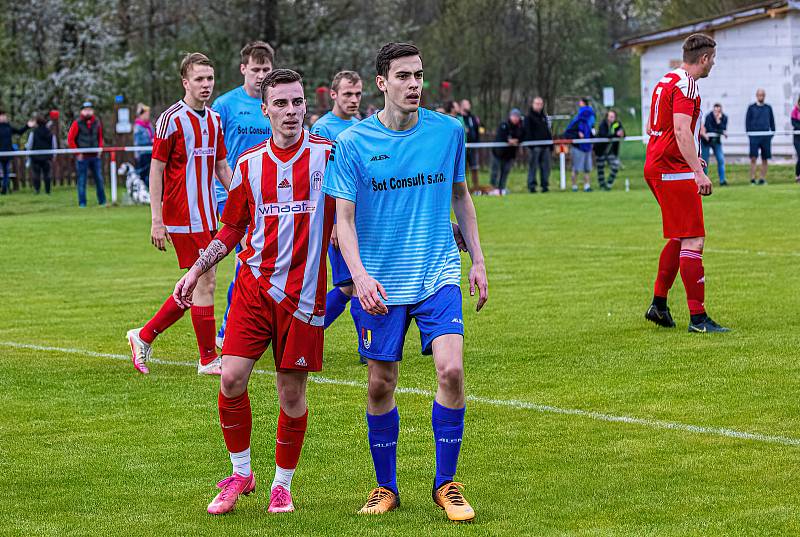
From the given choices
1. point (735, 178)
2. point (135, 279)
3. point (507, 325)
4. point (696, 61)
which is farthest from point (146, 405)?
point (735, 178)

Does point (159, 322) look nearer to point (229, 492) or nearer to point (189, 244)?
point (189, 244)

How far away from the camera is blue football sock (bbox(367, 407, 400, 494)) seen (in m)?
6.02

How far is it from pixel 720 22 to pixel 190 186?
103 ft

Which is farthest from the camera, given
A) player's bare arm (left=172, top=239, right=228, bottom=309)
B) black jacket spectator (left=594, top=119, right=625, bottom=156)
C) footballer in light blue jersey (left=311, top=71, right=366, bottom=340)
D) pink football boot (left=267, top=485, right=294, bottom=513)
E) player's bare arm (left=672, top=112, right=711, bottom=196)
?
black jacket spectator (left=594, top=119, right=625, bottom=156)

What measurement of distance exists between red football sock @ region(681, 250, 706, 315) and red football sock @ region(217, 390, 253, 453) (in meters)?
5.53

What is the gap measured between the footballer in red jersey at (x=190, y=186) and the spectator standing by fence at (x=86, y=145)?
62.1 ft

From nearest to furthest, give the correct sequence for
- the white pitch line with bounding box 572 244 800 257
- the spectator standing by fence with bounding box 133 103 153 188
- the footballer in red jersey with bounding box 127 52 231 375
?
the footballer in red jersey with bounding box 127 52 231 375
the white pitch line with bounding box 572 244 800 257
the spectator standing by fence with bounding box 133 103 153 188

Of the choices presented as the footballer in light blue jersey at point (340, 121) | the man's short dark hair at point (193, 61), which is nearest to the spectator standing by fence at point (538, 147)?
the footballer in light blue jersey at point (340, 121)

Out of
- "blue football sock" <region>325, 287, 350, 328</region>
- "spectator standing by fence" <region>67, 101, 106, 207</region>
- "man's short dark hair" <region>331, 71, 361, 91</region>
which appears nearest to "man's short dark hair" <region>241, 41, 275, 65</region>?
"man's short dark hair" <region>331, 71, 361, 91</region>

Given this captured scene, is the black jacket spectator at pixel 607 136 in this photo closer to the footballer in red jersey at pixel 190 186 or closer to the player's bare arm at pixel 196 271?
the footballer in red jersey at pixel 190 186

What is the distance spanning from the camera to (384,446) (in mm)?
6039

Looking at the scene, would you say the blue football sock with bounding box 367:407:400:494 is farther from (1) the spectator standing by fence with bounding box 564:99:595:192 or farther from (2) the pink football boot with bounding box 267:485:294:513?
(1) the spectator standing by fence with bounding box 564:99:595:192

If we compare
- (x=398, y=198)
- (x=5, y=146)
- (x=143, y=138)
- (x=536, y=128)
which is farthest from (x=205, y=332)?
(x=5, y=146)

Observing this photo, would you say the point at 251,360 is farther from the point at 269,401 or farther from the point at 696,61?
the point at 696,61
